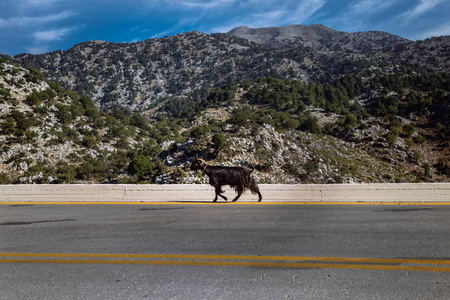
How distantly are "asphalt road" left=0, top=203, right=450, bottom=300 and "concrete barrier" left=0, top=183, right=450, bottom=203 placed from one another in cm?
226

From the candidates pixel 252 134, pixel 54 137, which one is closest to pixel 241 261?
pixel 252 134

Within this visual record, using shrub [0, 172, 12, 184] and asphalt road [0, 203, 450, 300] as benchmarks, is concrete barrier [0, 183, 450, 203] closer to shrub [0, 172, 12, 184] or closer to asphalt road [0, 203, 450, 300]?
asphalt road [0, 203, 450, 300]

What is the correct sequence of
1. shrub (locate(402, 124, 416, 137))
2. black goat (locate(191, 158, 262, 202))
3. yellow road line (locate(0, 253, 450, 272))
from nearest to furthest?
1. yellow road line (locate(0, 253, 450, 272))
2. black goat (locate(191, 158, 262, 202))
3. shrub (locate(402, 124, 416, 137))

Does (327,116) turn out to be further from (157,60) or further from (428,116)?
(157,60)

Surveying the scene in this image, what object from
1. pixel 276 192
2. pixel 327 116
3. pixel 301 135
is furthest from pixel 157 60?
pixel 276 192

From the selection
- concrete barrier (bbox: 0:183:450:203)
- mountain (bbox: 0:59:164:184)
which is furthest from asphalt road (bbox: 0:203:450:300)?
mountain (bbox: 0:59:164:184)

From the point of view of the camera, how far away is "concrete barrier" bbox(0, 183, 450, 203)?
9.77 meters

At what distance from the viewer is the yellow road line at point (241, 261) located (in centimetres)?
412

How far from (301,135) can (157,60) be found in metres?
137

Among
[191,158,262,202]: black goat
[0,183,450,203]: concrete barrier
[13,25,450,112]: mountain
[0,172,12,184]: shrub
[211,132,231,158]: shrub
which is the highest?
[13,25,450,112]: mountain

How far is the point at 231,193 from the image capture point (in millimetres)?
10383

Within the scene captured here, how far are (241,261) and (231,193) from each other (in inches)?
238

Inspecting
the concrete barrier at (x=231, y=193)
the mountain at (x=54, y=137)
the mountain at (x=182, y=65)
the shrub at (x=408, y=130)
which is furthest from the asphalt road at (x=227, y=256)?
the mountain at (x=182, y=65)

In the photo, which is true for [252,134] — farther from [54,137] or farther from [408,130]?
A: [408,130]
